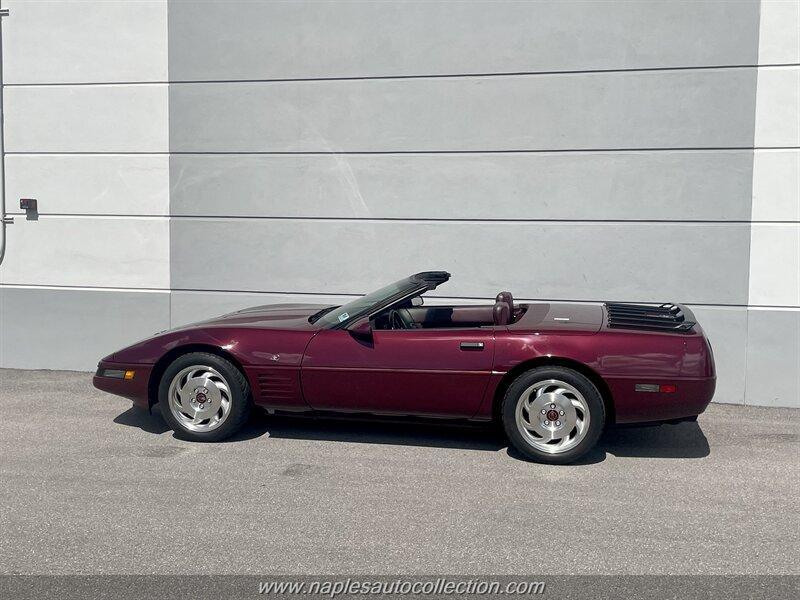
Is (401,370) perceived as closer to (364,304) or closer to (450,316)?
(364,304)

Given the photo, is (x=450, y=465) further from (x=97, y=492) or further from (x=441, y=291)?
(x=441, y=291)

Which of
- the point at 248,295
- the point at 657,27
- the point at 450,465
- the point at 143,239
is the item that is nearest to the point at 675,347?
the point at 450,465

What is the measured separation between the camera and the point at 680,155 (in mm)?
8102

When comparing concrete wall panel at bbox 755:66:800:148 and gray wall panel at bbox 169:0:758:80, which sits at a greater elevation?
gray wall panel at bbox 169:0:758:80

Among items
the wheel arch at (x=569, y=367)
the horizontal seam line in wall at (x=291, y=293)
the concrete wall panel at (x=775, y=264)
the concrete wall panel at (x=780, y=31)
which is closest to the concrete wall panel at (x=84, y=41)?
the horizontal seam line in wall at (x=291, y=293)

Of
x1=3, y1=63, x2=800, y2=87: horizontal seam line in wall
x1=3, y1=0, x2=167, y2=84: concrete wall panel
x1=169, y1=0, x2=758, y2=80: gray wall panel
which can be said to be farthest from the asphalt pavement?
x1=3, y1=0, x2=167, y2=84: concrete wall panel

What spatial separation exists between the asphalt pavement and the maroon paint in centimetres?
38

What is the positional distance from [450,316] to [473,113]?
7.75ft

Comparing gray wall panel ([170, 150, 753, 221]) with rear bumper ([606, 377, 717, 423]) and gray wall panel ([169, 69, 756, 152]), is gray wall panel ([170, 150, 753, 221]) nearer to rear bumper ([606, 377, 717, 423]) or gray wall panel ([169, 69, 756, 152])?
gray wall panel ([169, 69, 756, 152])

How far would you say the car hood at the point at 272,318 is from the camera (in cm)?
665

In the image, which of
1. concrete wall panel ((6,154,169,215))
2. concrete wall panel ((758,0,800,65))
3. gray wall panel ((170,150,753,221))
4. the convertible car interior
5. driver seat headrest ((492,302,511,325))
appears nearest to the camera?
driver seat headrest ((492,302,511,325))

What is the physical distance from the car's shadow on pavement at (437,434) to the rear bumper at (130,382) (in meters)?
0.35

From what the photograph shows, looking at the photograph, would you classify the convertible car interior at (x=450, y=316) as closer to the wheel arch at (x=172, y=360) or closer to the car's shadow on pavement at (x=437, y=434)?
the car's shadow on pavement at (x=437, y=434)

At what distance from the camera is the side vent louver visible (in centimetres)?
610
